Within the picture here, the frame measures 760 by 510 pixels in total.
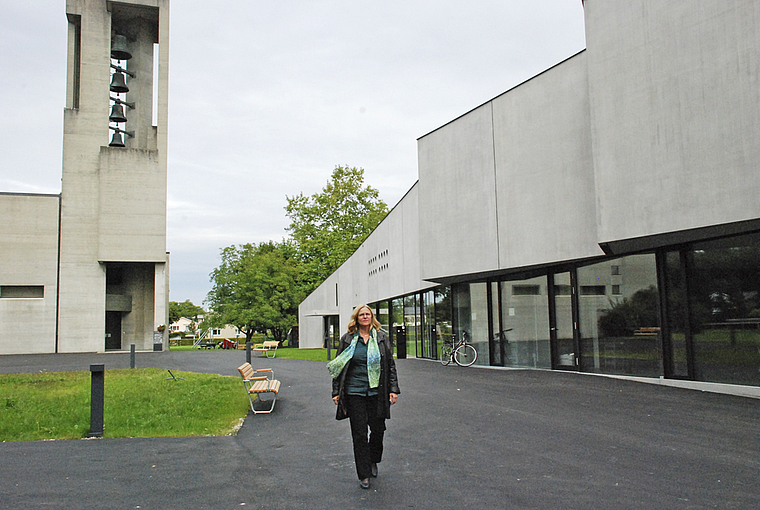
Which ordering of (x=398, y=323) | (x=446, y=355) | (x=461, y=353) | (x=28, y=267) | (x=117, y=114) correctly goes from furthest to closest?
(x=28, y=267) < (x=117, y=114) < (x=398, y=323) < (x=446, y=355) < (x=461, y=353)

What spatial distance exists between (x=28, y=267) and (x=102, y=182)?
720 centimetres

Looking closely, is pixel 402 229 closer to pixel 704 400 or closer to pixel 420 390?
pixel 420 390

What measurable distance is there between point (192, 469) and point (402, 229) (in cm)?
1856

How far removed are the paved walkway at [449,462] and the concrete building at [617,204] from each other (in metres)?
2.55

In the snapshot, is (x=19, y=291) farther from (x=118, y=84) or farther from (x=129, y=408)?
(x=129, y=408)

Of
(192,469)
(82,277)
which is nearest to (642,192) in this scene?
(192,469)

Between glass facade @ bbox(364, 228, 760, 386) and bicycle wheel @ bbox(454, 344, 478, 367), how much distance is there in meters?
0.24

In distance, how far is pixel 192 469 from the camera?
21.1ft

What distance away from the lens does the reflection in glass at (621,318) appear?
12.7 m

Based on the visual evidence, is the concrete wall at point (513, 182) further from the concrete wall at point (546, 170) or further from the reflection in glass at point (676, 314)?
the reflection in glass at point (676, 314)

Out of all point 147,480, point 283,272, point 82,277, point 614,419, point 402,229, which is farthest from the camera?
Answer: point 283,272

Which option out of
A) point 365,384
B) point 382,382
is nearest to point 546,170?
point 382,382

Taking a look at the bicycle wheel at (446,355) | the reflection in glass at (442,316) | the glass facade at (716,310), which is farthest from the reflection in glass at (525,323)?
the glass facade at (716,310)

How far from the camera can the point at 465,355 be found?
1900 cm
